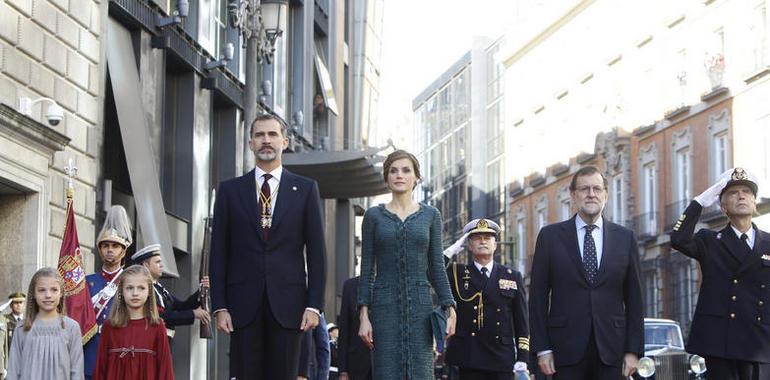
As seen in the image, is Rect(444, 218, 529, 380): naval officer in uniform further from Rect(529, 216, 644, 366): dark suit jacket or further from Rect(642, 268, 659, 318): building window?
Rect(642, 268, 659, 318): building window

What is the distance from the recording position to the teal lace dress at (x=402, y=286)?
10602 mm

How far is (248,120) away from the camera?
20484 millimetres

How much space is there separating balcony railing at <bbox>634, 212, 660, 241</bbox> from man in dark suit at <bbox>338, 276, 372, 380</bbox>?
43895mm

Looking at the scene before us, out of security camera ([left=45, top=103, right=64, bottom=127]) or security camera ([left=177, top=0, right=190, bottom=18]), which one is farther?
security camera ([left=177, top=0, right=190, bottom=18])

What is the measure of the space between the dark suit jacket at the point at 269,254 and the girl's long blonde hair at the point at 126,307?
40.1 inches

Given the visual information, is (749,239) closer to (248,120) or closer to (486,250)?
(486,250)

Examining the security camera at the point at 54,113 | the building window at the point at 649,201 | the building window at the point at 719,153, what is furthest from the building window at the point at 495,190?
the security camera at the point at 54,113

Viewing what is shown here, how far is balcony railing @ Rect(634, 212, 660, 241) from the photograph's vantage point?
60.0 m

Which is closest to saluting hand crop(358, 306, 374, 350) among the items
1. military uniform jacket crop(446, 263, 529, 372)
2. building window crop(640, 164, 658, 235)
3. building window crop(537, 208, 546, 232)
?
military uniform jacket crop(446, 263, 529, 372)

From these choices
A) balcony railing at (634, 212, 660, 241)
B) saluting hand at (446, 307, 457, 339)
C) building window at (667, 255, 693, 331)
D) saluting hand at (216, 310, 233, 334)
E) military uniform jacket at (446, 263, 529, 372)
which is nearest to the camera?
saluting hand at (216, 310, 233, 334)

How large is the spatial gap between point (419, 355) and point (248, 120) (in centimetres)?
1027

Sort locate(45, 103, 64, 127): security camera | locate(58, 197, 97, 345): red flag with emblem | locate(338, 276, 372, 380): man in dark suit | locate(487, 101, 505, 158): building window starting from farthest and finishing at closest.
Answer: locate(487, 101, 505, 158): building window → locate(45, 103, 64, 127): security camera → locate(338, 276, 372, 380): man in dark suit → locate(58, 197, 97, 345): red flag with emblem

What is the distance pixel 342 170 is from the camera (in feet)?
122

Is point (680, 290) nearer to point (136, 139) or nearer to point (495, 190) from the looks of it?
point (495, 190)
